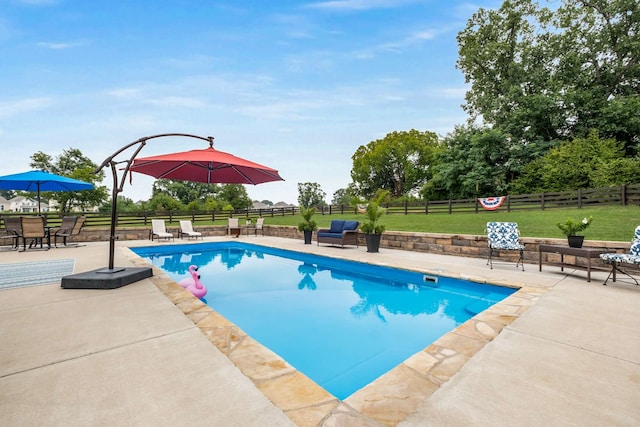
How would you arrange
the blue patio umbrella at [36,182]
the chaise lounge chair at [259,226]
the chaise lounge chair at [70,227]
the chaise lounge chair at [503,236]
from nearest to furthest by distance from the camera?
the chaise lounge chair at [503,236] → the blue patio umbrella at [36,182] → the chaise lounge chair at [70,227] → the chaise lounge chair at [259,226]

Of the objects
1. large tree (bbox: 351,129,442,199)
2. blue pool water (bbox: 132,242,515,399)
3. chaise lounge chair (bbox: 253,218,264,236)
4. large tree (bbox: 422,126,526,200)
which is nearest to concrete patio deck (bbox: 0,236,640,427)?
blue pool water (bbox: 132,242,515,399)

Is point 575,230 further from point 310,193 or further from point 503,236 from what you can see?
point 310,193

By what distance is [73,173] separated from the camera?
26.0m

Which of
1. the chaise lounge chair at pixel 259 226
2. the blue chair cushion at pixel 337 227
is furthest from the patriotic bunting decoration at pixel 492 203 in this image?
the chaise lounge chair at pixel 259 226

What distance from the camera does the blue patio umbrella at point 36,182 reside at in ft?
25.2

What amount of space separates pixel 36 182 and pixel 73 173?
2322 centimetres

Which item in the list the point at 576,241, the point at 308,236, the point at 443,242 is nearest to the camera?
the point at 576,241

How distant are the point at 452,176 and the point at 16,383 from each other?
67.1 feet

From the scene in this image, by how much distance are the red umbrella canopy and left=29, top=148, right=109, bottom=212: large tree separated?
2636cm

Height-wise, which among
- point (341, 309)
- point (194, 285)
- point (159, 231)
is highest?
point (159, 231)

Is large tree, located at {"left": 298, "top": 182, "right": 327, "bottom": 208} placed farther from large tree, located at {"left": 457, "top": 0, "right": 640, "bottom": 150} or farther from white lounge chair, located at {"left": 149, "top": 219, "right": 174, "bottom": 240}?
white lounge chair, located at {"left": 149, "top": 219, "right": 174, "bottom": 240}

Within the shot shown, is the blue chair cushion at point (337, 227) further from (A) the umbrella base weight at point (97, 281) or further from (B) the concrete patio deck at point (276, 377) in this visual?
(B) the concrete patio deck at point (276, 377)

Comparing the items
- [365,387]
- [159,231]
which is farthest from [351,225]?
[159,231]

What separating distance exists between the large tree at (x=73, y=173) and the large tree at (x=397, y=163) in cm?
2834
